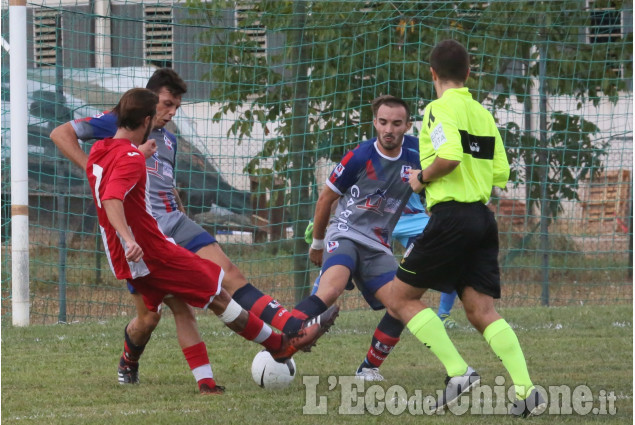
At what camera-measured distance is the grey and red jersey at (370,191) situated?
5.82 meters

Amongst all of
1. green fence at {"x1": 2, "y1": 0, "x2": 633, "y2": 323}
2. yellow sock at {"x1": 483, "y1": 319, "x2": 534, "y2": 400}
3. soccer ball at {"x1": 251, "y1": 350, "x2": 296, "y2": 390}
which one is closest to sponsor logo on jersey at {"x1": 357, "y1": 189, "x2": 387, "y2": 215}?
soccer ball at {"x1": 251, "y1": 350, "x2": 296, "y2": 390}

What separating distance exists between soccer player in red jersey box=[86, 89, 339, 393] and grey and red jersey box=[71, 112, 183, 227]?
1.64ft

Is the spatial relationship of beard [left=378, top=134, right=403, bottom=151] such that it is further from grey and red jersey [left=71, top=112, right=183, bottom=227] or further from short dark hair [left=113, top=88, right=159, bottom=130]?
short dark hair [left=113, top=88, right=159, bottom=130]

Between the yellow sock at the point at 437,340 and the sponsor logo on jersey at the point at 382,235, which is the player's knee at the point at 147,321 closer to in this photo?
the sponsor logo on jersey at the point at 382,235

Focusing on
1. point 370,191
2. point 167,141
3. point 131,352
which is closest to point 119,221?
point 131,352

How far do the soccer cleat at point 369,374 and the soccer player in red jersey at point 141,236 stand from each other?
2.31ft

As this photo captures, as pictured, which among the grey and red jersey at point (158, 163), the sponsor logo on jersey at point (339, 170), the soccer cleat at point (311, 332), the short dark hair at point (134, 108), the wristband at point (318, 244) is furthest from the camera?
the wristband at point (318, 244)

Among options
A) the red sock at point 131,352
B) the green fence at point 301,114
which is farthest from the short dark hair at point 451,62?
the green fence at point 301,114

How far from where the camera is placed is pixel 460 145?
4.55 meters

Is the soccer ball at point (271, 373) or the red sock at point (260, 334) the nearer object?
the red sock at point (260, 334)

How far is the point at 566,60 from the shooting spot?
A: 10742mm

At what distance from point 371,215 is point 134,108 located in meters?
1.68

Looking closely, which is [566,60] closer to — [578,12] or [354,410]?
[578,12]

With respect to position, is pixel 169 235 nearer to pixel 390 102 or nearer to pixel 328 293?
pixel 328 293
